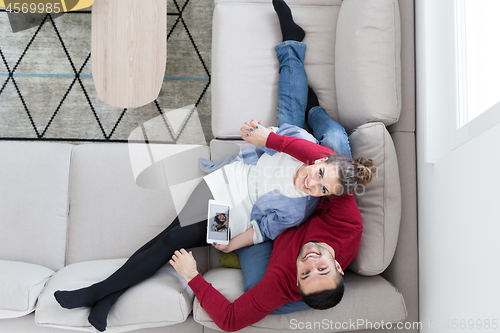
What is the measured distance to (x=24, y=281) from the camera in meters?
1.41

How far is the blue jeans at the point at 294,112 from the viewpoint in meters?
1.52

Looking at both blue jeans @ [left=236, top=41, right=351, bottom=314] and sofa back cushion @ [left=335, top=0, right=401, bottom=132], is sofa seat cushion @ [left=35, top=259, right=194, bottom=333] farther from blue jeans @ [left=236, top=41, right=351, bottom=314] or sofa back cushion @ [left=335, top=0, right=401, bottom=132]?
sofa back cushion @ [left=335, top=0, right=401, bottom=132]

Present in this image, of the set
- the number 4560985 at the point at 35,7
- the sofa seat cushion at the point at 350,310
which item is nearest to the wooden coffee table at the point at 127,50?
the number 4560985 at the point at 35,7

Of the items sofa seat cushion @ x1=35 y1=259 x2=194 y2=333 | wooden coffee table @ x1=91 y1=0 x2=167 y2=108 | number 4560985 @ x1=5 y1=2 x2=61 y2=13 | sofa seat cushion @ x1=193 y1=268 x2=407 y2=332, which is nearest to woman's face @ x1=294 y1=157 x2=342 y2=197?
sofa seat cushion @ x1=193 y1=268 x2=407 y2=332

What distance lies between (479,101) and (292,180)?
0.79m

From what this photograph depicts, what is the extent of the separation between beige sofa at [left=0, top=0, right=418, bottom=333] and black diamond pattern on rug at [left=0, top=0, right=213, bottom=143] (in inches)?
17.7

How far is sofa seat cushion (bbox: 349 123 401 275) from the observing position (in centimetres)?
143

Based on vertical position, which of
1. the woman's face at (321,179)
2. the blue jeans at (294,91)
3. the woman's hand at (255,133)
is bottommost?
the woman's face at (321,179)

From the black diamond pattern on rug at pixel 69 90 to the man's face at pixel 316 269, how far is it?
1.13 meters

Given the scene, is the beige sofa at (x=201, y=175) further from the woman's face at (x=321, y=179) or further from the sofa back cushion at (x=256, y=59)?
the woman's face at (x=321, y=179)

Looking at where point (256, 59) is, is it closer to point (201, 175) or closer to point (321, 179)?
point (201, 175)

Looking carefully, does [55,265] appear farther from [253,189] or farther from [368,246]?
[368,246]

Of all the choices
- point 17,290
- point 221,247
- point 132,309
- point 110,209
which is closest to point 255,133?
point 221,247

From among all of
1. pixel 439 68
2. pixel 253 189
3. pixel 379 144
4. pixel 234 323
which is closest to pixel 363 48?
pixel 439 68
